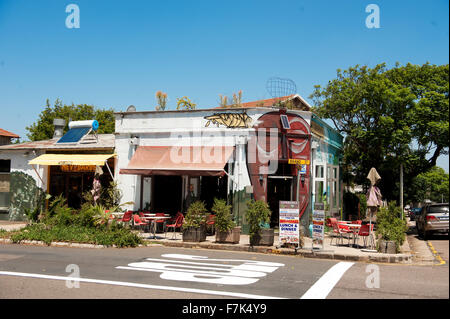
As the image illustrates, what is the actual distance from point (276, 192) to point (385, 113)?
7.09 meters

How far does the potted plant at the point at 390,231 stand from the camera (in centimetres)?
1277

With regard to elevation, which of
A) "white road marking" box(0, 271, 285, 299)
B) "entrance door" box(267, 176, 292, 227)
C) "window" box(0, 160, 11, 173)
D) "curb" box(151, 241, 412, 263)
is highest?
"window" box(0, 160, 11, 173)

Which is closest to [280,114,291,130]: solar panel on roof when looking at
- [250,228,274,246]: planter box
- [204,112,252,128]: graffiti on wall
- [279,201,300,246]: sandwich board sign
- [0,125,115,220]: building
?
[204,112,252,128]: graffiti on wall

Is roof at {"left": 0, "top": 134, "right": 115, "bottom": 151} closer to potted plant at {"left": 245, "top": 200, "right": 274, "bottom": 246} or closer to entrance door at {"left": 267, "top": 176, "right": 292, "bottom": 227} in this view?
entrance door at {"left": 267, "top": 176, "right": 292, "bottom": 227}

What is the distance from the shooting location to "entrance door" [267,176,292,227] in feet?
61.1

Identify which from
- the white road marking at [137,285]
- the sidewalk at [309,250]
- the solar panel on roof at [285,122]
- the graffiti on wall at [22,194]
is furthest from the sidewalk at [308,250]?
the graffiti on wall at [22,194]

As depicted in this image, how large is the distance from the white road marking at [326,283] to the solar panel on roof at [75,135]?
14.9 metres

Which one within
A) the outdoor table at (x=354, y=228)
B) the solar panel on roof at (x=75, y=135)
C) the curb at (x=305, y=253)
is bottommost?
the curb at (x=305, y=253)

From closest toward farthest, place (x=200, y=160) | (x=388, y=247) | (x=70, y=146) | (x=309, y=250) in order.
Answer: (x=388, y=247) → (x=309, y=250) → (x=200, y=160) → (x=70, y=146)

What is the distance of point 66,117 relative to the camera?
44.8 m

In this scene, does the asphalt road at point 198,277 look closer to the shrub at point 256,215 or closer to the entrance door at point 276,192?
the shrub at point 256,215

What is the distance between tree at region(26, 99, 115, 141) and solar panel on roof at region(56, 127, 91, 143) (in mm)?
21925

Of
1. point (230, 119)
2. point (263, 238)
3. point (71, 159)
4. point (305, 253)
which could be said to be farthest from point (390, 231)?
point (71, 159)

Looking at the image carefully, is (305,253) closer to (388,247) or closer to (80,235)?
(388,247)
